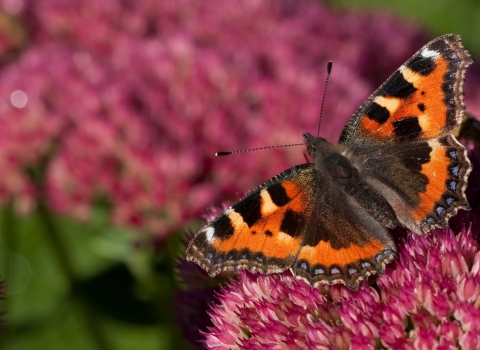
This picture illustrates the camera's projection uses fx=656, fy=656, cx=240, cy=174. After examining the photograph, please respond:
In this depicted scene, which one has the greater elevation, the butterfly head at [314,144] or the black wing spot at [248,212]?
the butterfly head at [314,144]

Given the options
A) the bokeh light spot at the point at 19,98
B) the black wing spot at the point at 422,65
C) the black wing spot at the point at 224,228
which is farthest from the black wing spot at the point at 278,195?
the bokeh light spot at the point at 19,98

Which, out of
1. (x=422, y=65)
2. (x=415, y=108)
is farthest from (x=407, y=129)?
(x=422, y=65)

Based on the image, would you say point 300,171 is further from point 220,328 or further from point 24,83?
point 24,83

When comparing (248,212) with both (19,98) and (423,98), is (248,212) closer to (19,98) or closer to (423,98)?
(423,98)

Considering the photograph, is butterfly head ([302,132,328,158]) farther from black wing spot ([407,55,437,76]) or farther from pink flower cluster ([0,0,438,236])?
pink flower cluster ([0,0,438,236])

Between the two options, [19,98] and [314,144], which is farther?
[19,98]

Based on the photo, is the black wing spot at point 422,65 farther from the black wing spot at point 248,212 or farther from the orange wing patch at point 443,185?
the black wing spot at point 248,212
